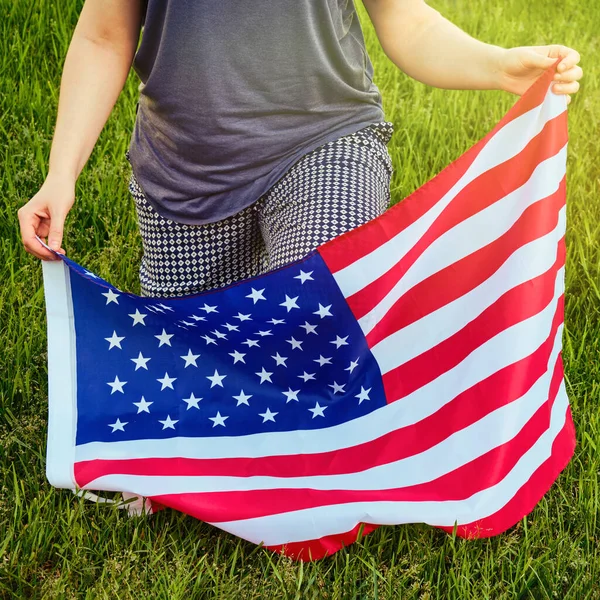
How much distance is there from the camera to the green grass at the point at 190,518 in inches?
71.5

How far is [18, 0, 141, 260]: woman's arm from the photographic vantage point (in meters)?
1.89

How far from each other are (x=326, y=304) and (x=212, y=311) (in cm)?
26

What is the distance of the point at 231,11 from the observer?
6.24 ft

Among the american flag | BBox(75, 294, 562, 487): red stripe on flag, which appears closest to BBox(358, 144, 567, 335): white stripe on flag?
Answer: the american flag

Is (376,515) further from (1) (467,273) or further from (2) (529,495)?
(1) (467,273)

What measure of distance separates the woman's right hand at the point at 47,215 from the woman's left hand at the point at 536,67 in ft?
3.31

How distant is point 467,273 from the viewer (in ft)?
6.17

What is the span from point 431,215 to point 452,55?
41 cm

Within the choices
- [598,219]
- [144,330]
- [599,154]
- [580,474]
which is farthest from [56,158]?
[599,154]

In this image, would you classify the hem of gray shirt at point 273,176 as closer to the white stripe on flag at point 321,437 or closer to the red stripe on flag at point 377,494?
the white stripe on flag at point 321,437

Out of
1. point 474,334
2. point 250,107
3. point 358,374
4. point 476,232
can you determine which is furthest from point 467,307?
point 250,107

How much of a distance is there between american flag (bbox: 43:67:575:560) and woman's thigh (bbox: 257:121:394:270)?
10 cm

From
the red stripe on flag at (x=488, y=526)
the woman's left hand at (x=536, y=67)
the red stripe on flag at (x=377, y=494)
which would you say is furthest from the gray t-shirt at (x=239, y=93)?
the red stripe on flag at (x=488, y=526)

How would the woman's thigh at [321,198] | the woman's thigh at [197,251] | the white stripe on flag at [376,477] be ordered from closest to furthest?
1. the white stripe on flag at [376,477]
2. the woman's thigh at [321,198]
3. the woman's thigh at [197,251]
